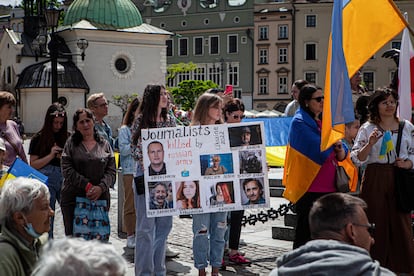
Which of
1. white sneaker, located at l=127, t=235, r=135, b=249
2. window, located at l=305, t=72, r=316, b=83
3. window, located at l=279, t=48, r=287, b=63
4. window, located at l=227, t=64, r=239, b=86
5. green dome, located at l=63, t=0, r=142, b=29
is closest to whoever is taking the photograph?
white sneaker, located at l=127, t=235, r=135, b=249

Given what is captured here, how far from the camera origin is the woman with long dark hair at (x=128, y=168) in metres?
8.44

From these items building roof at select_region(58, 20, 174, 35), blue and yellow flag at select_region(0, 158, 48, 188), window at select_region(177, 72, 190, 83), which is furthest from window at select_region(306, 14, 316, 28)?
blue and yellow flag at select_region(0, 158, 48, 188)

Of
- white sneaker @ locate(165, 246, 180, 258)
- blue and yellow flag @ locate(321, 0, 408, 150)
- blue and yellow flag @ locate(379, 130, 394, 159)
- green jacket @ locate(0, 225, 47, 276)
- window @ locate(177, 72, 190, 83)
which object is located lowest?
white sneaker @ locate(165, 246, 180, 258)

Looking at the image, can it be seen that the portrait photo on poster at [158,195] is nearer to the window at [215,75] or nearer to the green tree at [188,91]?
the green tree at [188,91]

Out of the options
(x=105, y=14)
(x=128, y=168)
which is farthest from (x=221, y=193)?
(x=105, y=14)

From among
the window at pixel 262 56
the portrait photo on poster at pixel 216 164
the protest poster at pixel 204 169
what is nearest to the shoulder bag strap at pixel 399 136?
the protest poster at pixel 204 169

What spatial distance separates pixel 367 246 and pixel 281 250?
5342 millimetres

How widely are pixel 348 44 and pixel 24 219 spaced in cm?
379

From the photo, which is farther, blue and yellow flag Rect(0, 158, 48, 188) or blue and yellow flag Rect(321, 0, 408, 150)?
blue and yellow flag Rect(321, 0, 408, 150)

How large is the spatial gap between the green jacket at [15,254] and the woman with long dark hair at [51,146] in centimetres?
358

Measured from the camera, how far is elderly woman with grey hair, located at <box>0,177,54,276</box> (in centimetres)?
400

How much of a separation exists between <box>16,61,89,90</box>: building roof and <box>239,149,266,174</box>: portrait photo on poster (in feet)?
163

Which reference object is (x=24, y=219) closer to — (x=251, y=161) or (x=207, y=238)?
(x=207, y=238)

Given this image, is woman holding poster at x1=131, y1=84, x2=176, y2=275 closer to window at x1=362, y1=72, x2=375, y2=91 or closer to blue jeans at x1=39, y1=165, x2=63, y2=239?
blue jeans at x1=39, y1=165, x2=63, y2=239
